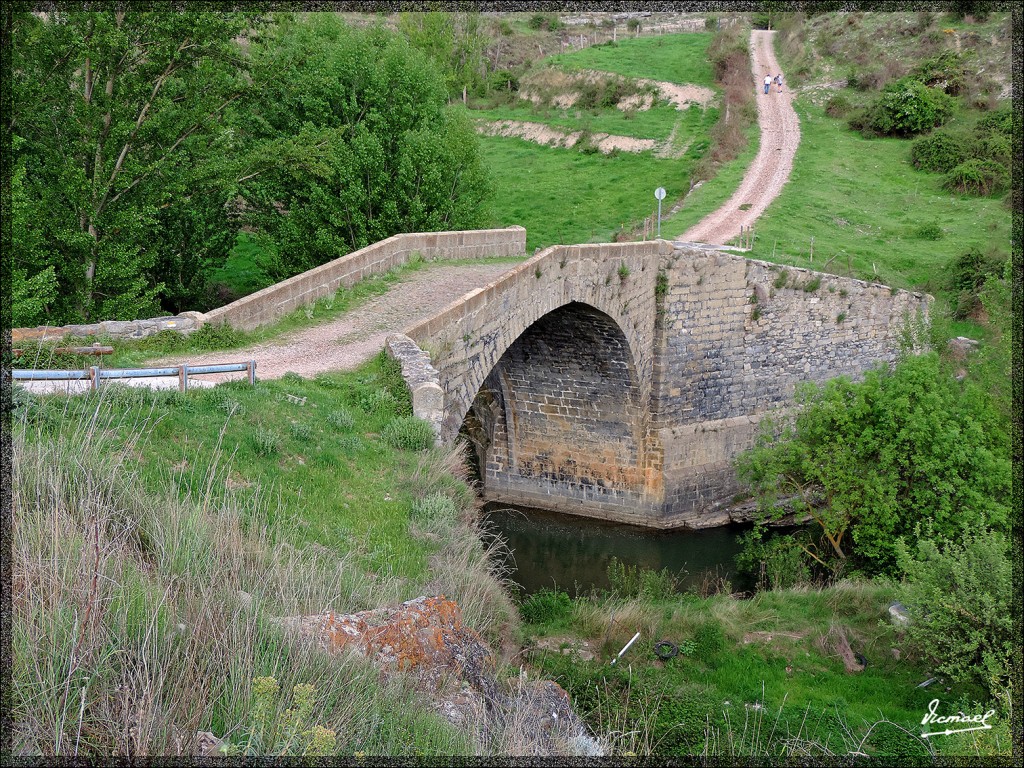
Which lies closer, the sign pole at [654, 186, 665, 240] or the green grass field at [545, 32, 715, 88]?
the sign pole at [654, 186, 665, 240]

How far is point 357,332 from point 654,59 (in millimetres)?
37759

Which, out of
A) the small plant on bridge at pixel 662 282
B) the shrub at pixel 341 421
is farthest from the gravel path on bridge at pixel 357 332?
the small plant on bridge at pixel 662 282

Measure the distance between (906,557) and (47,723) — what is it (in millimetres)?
11322

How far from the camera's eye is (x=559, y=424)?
2272 centimetres

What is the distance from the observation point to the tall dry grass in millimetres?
4484

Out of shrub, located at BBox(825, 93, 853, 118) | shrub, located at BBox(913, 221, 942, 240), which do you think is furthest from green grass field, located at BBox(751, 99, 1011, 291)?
shrub, located at BBox(825, 93, 853, 118)

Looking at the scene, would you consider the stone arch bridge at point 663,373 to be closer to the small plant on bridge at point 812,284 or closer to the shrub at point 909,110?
the small plant on bridge at point 812,284

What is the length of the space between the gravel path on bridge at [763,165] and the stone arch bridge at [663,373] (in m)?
3.10

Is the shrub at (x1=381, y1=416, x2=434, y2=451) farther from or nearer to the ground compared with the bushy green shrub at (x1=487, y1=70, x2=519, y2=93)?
nearer to the ground

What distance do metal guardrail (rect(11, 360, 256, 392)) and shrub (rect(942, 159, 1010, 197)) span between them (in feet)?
92.0

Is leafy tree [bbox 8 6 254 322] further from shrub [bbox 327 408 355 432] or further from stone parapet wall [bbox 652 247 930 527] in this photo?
stone parapet wall [bbox 652 247 930 527]

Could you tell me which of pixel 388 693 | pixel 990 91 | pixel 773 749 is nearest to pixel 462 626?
pixel 388 693

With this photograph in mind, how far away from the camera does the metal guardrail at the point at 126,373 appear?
356 inches

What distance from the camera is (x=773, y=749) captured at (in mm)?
8273
